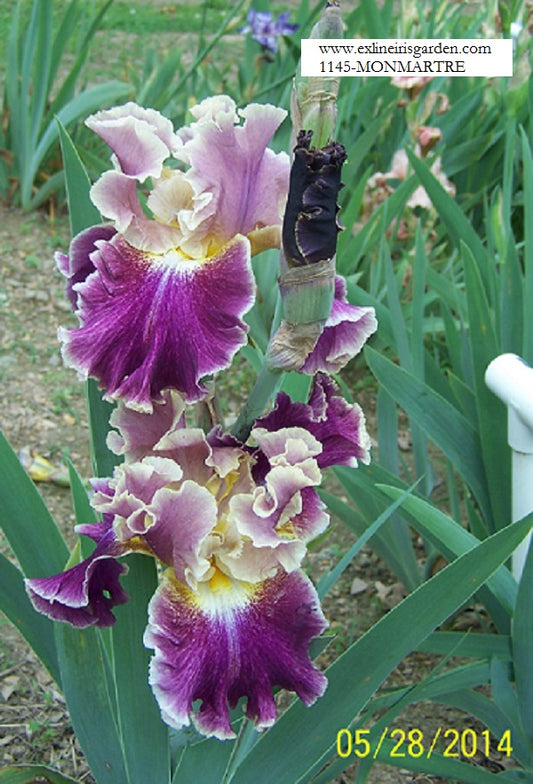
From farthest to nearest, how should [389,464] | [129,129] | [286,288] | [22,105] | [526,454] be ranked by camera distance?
[22,105], [389,464], [526,454], [129,129], [286,288]

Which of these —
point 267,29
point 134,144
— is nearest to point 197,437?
point 134,144

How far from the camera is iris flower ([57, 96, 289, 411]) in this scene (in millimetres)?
730

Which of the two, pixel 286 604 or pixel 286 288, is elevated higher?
pixel 286 288

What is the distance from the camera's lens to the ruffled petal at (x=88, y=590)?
795 millimetres

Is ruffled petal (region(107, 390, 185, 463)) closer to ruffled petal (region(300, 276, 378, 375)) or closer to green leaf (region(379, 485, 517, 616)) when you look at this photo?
ruffled petal (region(300, 276, 378, 375))

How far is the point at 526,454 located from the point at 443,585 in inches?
15.7

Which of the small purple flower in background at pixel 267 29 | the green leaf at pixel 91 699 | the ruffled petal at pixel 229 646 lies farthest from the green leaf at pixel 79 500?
the small purple flower in background at pixel 267 29

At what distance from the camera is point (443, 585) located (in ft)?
2.97

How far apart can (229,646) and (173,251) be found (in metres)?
0.35

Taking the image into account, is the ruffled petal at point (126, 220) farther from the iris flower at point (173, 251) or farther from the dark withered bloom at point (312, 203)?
the dark withered bloom at point (312, 203)

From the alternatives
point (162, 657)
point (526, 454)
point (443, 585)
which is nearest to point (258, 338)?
point (526, 454)

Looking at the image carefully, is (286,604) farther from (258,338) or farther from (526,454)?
(258,338)
